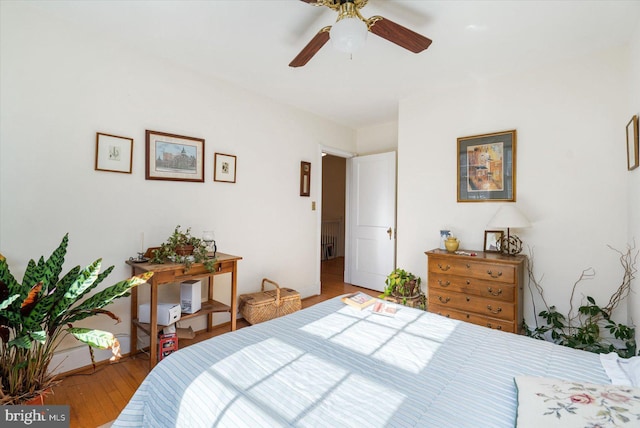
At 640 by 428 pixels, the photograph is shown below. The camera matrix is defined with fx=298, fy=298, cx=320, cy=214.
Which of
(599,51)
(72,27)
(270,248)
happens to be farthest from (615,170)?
(72,27)

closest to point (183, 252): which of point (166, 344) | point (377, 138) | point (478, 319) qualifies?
point (166, 344)

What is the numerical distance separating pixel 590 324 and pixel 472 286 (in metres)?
0.87

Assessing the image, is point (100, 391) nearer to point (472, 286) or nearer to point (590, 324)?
point (472, 286)

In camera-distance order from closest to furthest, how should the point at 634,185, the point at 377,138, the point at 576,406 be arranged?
the point at 576,406, the point at 634,185, the point at 377,138

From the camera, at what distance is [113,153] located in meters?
2.40

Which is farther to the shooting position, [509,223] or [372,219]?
[372,219]

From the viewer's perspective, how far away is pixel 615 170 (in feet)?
7.94

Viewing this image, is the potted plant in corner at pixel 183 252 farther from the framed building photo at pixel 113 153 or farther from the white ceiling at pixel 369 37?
the white ceiling at pixel 369 37

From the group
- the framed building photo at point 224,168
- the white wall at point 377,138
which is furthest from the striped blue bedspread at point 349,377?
the white wall at point 377,138

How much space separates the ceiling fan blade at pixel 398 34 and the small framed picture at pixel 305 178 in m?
2.30

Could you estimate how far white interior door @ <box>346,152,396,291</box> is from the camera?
431 centimetres

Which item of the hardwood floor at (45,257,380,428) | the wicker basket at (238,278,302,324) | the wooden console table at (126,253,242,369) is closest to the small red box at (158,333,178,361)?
the wooden console table at (126,253,242,369)

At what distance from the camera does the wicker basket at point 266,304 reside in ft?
10.2

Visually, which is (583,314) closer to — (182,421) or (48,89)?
(182,421)
